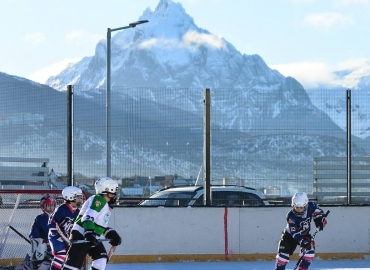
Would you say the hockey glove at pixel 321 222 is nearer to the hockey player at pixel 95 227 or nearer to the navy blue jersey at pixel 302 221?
the navy blue jersey at pixel 302 221

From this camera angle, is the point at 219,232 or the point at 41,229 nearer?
the point at 41,229

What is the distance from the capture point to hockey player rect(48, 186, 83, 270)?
11445mm

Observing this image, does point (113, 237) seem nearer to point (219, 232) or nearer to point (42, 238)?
point (42, 238)

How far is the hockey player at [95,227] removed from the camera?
384 inches

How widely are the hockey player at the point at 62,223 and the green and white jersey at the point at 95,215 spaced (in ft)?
5.09

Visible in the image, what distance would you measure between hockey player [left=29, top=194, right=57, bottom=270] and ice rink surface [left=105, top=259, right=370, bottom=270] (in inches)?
81.9

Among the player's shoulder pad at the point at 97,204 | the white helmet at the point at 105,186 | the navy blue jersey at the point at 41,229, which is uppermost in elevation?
the white helmet at the point at 105,186

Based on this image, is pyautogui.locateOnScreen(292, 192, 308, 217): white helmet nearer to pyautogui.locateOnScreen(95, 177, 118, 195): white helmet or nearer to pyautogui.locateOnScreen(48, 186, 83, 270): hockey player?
pyautogui.locateOnScreen(48, 186, 83, 270): hockey player

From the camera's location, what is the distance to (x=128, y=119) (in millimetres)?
17766

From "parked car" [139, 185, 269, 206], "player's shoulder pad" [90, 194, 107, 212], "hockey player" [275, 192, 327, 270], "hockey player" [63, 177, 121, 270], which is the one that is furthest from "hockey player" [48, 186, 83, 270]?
"parked car" [139, 185, 269, 206]

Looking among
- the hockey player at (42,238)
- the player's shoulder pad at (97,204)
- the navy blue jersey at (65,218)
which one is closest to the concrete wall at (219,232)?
the hockey player at (42,238)

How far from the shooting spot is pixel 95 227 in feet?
32.2

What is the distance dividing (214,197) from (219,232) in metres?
0.71

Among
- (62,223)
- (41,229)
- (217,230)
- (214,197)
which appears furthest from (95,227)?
(214,197)
